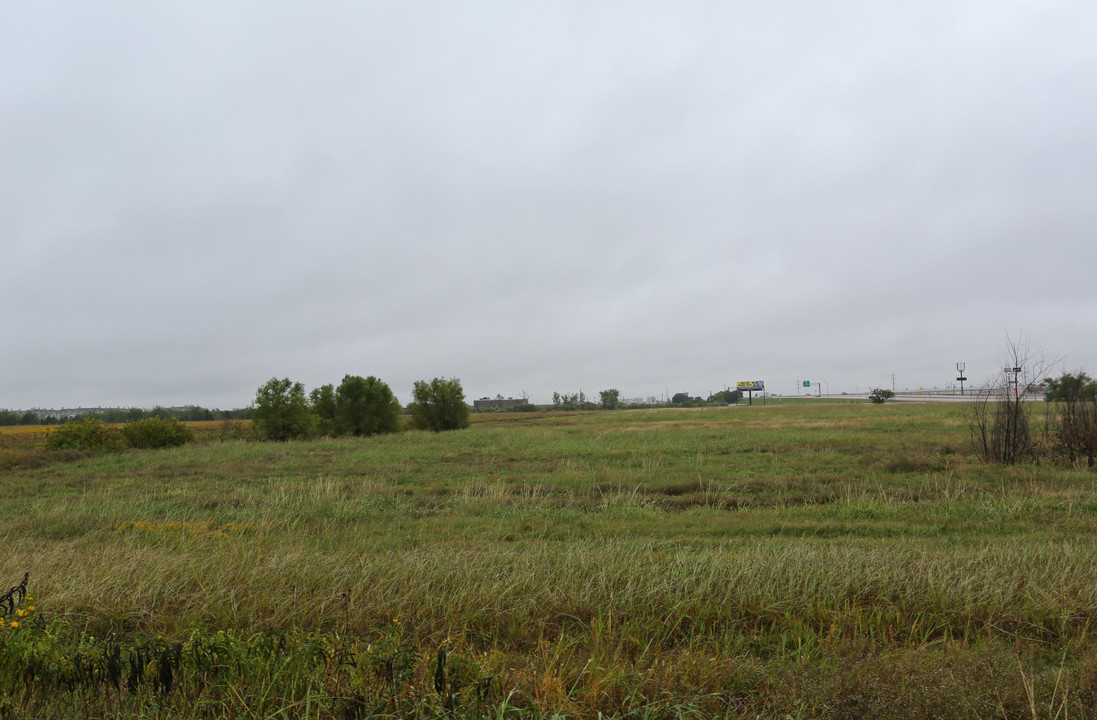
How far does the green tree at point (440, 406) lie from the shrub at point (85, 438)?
25.7 m

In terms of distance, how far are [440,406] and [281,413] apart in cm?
1501

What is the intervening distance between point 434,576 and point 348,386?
55465mm

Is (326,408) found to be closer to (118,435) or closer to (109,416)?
(118,435)

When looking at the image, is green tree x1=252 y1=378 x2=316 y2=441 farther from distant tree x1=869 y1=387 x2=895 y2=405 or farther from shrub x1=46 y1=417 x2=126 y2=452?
distant tree x1=869 y1=387 x2=895 y2=405

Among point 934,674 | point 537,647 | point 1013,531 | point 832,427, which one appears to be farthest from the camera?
point 832,427

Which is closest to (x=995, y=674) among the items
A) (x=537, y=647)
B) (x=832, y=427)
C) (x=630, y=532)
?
(x=537, y=647)

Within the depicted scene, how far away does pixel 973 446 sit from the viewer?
2041 centimetres

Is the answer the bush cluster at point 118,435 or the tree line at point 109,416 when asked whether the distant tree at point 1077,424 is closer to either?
the bush cluster at point 118,435

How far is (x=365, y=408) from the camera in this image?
189 ft

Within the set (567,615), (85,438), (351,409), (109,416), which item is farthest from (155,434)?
(109,416)

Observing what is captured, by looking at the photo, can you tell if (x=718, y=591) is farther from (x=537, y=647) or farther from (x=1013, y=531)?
(x=1013, y=531)

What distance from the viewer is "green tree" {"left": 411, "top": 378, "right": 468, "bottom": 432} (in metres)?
59.8

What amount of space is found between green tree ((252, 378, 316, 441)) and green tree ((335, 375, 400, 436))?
4.51 m

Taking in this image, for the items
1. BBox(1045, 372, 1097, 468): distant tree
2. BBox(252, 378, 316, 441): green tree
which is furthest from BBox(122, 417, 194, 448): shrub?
BBox(1045, 372, 1097, 468): distant tree
